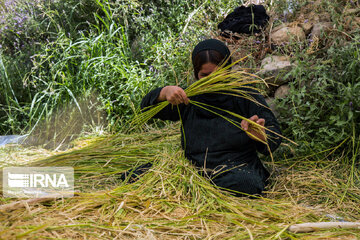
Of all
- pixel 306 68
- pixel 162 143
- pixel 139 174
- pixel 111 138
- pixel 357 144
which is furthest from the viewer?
pixel 111 138

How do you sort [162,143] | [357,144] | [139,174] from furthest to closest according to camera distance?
1. [162,143]
2. [357,144]
3. [139,174]

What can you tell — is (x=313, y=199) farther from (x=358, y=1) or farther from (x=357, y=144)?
(x=358, y=1)

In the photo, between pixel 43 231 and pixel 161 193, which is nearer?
pixel 43 231

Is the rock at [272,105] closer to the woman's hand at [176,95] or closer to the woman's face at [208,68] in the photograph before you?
the woman's face at [208,68]

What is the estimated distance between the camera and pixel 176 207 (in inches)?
68.7

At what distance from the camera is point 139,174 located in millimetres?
2195

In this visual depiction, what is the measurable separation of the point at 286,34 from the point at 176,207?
2.14m

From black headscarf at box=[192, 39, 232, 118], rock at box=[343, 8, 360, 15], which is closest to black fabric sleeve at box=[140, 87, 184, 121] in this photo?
black headscarf at box=[192, 39, 232, 118]

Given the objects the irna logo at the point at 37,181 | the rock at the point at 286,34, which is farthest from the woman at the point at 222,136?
the rock at the point at 286,34

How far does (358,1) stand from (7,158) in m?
3.44

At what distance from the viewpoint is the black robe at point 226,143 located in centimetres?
199

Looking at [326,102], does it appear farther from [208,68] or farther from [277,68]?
[208,68]

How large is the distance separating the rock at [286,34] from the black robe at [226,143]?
4.18ft

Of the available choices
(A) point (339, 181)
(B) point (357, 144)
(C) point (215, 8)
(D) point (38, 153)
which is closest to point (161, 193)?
(A) point (339, 181)
